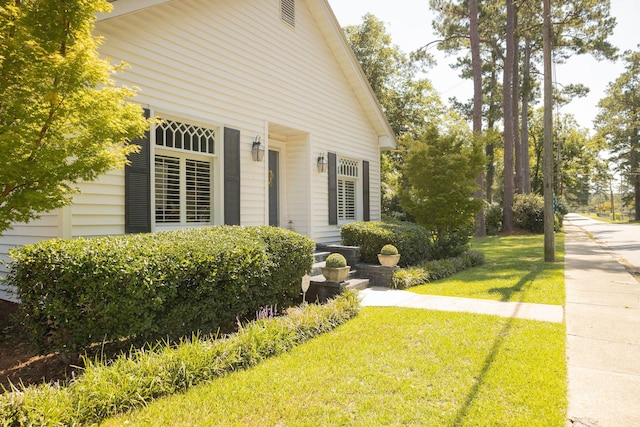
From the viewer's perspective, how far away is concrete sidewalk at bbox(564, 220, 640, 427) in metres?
2.81

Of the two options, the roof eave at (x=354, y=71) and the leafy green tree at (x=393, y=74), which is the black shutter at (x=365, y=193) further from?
the leafy green tree at (x=393, y=74)

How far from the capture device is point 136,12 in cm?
541

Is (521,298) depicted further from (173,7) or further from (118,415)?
(173,7)

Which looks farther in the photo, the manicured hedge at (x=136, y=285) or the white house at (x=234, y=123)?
A: the white house at (x=234, y=123)

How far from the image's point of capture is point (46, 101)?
3.44 meters

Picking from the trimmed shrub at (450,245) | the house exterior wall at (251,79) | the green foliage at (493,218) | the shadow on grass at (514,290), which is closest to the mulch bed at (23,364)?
the house exterior wall at (251,79)

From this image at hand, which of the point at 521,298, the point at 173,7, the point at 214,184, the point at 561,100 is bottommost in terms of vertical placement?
the point at 521,298

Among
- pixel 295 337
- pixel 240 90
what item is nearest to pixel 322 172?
pixel 240 90

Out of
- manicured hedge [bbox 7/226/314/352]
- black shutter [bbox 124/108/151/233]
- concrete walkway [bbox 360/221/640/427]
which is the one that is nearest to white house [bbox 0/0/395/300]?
black shutter [bbox 124/108/151/233]

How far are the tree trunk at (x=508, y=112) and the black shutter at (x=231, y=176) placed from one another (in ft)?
53.4

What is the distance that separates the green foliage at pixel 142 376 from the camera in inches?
99.8

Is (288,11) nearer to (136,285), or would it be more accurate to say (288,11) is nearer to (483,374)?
(136,285)

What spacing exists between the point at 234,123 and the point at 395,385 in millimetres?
5637

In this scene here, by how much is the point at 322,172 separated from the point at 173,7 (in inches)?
188
